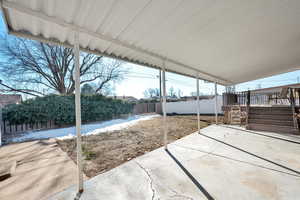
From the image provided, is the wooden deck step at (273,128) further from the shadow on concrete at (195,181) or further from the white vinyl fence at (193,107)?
the white vinyl fence at (193,107)

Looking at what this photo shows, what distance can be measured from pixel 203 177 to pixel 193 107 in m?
11.0

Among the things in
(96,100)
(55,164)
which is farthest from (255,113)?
(96,100)

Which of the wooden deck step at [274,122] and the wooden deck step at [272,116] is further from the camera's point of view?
the wooden deck step at [272,116]

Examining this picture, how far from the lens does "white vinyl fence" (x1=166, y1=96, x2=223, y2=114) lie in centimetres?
1114

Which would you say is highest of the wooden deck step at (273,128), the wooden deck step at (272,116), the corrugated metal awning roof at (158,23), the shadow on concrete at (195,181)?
the corrugated metal awning roof at (158,23)

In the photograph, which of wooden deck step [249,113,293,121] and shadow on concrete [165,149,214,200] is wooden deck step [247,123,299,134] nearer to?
wooden deck step [249,113,293,121]

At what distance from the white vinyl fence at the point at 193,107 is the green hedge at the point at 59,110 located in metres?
6.16

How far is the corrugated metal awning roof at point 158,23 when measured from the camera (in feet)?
4.47

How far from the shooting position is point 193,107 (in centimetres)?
1231

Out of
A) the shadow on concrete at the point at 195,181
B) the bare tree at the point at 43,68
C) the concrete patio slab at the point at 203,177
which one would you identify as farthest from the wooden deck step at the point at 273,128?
the bare tree at the point at 43,68

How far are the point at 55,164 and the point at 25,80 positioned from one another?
35.6ft

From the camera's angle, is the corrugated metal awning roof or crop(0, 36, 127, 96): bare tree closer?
the corrugated metal awning roof

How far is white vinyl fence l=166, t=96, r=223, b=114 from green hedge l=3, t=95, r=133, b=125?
242 inches

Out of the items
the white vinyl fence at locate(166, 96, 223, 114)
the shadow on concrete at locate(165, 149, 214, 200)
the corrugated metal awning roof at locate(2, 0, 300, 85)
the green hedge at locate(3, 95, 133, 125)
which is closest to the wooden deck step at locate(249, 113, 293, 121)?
the corrugated metal awning roof at locate(2, 0, 300, 85)
